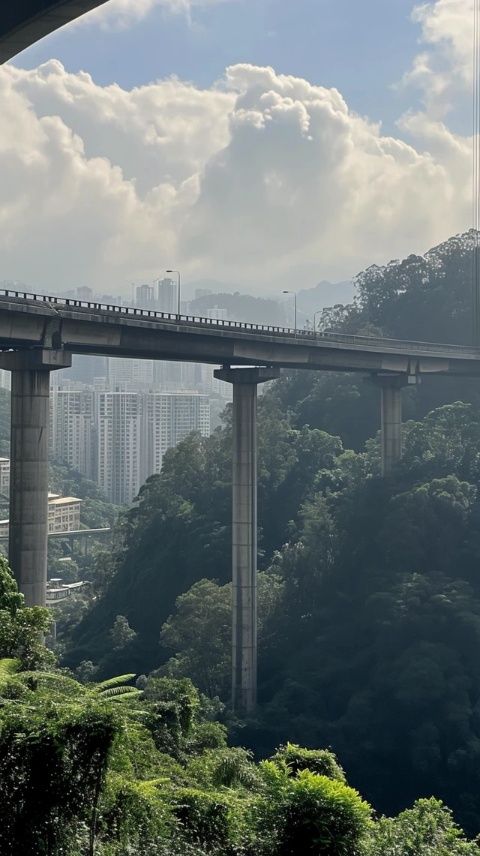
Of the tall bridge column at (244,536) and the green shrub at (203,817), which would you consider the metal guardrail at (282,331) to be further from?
the green shrub at (203,817)

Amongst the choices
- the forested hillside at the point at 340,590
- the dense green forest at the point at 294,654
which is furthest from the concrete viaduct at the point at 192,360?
the dense green forest at the point at 294,654

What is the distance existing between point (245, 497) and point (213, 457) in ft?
92.0

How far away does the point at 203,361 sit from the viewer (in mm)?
57969

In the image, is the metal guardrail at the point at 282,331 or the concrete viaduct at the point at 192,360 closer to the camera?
the concrete viaduct at the point at 192,360

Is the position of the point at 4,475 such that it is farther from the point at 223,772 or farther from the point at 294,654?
the point at 223,772

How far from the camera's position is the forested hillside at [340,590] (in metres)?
56.3

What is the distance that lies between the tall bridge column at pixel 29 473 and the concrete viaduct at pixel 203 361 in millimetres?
40

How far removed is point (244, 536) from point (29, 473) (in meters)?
22.4

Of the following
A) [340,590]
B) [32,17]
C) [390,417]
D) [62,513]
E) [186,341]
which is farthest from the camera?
[62,513]

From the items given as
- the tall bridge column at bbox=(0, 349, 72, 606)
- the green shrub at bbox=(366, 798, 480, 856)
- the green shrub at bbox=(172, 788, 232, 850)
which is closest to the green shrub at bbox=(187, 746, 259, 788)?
the green shrub at bbox=(172, 788, 232, 850)

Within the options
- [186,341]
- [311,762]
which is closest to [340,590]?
[186,341]

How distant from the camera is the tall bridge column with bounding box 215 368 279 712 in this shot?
6275 centimetres

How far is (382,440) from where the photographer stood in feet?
259

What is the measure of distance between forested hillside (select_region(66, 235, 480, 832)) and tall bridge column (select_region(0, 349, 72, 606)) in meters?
19.7
